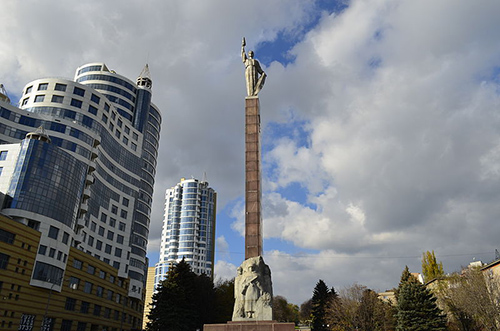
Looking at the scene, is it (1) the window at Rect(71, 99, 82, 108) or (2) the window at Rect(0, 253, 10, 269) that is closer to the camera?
(2) the window at Rect(0, 253, 10, 269)

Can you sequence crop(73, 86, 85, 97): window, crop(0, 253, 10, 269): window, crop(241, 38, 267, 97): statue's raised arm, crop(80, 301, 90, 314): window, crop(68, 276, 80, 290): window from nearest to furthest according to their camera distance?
crop(241, 38, 267, 97): statue's raised arm → crop(0, 253, 10, 269): window → crop(68, 276, 80, 290): window → crop(80, 301, 90, 314): window → crop(73, 86, 85, 97): window

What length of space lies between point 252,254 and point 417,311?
2872 centimetres

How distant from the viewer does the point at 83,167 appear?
190 feet

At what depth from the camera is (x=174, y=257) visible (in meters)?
153

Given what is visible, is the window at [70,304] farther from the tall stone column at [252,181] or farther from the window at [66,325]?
the tall stone column at [252,181]

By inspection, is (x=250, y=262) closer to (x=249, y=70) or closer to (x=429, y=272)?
(x=249, y=70)

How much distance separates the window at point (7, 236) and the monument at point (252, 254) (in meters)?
32.3

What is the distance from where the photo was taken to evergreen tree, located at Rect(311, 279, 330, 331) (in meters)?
75.6

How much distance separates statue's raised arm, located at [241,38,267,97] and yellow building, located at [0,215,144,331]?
110 feet

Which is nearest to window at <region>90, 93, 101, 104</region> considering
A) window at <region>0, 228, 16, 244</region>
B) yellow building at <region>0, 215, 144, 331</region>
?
yellow building at <region>0, 215, 144, 331</region>

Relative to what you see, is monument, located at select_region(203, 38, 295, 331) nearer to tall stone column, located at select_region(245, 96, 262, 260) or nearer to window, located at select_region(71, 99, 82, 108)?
tall stone column, located at select_region(245, 96, 262, 260)

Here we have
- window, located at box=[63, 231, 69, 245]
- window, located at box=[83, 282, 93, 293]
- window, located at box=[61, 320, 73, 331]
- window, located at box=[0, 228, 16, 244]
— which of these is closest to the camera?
window, located at box=[0, 228, 16, 244]

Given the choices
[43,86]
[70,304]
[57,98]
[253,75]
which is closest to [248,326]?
[253,75]

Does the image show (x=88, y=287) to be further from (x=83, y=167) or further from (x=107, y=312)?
(x=83, y=167)
